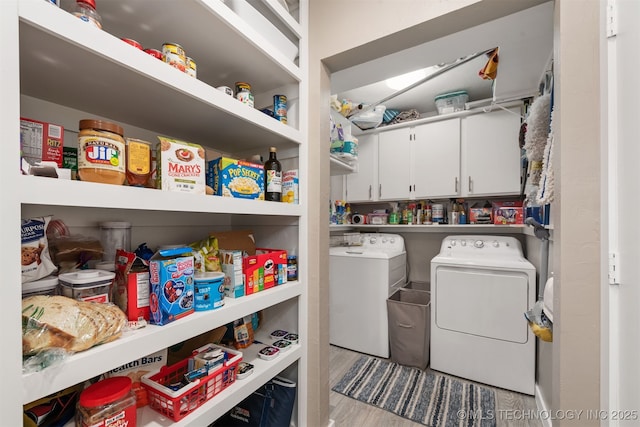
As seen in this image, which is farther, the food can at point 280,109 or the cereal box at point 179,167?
the food can at point 280,109

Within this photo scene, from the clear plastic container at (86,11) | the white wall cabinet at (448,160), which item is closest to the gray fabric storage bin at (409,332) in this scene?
the white wall cabinet at (448,160)

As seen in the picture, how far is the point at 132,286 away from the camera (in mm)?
792

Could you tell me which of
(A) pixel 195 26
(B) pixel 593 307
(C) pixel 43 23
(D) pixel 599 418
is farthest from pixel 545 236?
(C) pixel 43 23

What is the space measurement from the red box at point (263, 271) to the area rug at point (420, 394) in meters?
1.26

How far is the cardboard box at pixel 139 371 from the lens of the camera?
0.87 meters

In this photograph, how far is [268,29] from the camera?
109 centimetres

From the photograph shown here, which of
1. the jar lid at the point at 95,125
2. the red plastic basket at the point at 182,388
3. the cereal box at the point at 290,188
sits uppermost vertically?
the jar lid at the point at 95,125

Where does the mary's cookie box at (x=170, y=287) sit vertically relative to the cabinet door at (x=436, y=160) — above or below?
below

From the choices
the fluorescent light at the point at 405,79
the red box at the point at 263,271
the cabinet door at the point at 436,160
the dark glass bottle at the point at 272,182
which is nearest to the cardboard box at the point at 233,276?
the red box at the point at 263,271

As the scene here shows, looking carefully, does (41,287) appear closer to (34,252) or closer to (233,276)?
(34,252)

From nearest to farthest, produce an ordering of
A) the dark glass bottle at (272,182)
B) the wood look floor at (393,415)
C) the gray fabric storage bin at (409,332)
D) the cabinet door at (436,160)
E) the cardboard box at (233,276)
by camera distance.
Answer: the cardboard box at (233,276)
the dark glass bottle at (272,182)
the wood look floor at (393,415)
the gray fabric storage bin at (409,332)
the cabinet door at (436,160)

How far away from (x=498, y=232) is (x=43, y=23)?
10.2 feet

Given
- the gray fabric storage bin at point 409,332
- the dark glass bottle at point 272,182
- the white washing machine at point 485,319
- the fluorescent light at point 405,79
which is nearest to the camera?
the dark glass bottle at point 272,182

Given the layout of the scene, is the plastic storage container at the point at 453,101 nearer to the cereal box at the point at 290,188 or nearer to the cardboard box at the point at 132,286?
the cereal box at the point at 290,188
